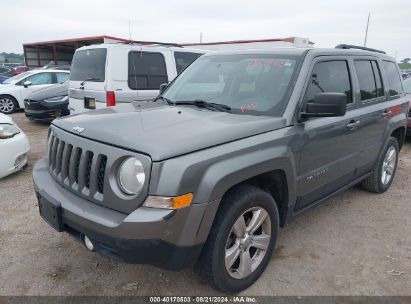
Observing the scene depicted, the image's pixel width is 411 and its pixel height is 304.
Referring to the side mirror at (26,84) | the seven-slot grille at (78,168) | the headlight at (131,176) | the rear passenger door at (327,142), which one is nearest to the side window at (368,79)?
the rear passenger door at (327,142)

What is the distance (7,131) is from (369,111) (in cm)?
469

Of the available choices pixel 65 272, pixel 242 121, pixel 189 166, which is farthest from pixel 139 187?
pixel 65 272

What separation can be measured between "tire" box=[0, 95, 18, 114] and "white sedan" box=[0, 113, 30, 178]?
7.32 meters

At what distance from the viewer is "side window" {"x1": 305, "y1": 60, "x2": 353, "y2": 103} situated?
123 inches

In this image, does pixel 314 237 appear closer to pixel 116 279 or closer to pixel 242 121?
pixel 242 121

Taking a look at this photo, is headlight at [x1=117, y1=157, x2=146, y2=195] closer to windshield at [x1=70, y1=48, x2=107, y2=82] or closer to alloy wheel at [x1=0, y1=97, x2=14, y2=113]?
windshield at [x1=70, y1=48, x2=107, y2=82]

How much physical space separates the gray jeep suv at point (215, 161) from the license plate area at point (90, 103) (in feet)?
10.2

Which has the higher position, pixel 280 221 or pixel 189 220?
pixel 189 220

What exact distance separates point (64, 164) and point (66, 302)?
100cm

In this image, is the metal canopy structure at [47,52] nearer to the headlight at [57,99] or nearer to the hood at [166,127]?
the headlight at [57,99]

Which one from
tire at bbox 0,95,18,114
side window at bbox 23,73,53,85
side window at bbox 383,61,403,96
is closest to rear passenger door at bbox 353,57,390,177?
side window at bbox 383,61,403,96

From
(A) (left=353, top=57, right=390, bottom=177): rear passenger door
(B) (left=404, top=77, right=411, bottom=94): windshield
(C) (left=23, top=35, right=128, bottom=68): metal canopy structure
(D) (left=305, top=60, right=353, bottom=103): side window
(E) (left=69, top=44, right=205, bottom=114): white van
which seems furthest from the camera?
(C) (left=23, top=35, right=128, bottom=68): metal canopy structure

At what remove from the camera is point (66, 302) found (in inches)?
101

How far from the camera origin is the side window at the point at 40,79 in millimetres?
11734
